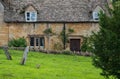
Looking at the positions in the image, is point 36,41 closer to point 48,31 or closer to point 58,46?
point 48,31

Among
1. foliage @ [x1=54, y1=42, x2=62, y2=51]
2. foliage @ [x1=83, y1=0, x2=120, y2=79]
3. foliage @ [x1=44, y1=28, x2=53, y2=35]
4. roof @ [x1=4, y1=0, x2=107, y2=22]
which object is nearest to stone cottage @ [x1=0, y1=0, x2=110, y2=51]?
roof @ [x1=4, y1=0, x2=107, y2=22]

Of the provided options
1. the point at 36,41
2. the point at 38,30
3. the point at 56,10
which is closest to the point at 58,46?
the point at 36,41

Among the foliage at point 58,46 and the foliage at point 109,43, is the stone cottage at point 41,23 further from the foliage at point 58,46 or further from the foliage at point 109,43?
the foliage at point 109,43

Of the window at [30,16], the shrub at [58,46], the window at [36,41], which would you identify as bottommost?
the shrub at [58,46]

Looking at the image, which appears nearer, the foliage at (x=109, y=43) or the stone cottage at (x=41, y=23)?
the foliage at (x=109, y=43)

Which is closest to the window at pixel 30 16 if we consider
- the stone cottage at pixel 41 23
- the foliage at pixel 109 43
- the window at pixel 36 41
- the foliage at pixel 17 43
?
the stone cottage at pixel 41 23

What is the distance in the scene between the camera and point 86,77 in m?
34.9

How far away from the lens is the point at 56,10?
71.1 m

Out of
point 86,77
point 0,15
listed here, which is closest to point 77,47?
point 0,15

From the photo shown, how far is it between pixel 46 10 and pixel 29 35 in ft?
15.5

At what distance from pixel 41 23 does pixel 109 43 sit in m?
42.7

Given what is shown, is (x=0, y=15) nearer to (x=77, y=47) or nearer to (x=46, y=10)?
(x=46, y=10)

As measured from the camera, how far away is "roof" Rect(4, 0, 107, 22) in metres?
69.4

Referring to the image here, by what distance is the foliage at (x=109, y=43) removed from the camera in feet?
89.4
